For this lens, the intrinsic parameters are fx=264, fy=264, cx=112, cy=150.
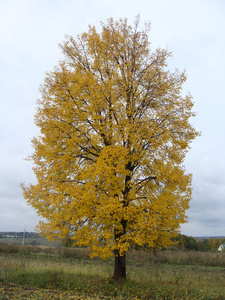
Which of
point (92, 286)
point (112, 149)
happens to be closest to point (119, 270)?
point (92, 286)

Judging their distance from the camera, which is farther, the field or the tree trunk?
the tree trunk

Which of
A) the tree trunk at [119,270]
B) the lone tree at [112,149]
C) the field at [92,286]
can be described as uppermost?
the lone tree at [112,149]

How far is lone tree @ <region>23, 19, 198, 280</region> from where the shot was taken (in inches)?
356

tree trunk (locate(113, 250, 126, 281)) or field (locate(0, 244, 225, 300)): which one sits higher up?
tree trunk (locate(113, 250, 126, 281))

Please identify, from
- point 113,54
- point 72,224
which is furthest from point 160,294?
point 113,54

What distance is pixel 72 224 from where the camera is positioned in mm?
9734

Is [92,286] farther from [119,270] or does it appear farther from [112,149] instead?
[112,149]

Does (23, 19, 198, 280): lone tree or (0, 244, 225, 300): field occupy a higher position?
(23, 19, 198, 280): lone tree

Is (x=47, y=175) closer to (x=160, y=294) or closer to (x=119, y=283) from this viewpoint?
(x=119, y=283)

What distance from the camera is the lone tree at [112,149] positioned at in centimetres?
905

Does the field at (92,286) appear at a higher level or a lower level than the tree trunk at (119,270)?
lower

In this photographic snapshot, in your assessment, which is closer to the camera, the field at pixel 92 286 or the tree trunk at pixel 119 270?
the field at pixel 92 286

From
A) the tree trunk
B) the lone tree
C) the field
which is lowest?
the field

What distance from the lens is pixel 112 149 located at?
9336 mm
